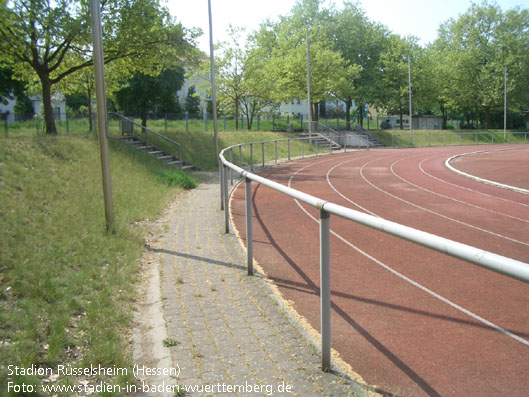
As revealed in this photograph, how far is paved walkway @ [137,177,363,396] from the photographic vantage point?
340cm

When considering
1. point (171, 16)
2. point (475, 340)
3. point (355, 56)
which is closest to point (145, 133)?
point (171, 16)

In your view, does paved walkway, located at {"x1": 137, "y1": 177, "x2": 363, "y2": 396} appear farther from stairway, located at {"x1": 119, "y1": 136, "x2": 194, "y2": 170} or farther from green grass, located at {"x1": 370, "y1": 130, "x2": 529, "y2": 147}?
green grass, located at {"x1": 370, "y1": 130, "x2": 529, "y2": 147}

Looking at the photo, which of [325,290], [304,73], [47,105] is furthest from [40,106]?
[325,290]

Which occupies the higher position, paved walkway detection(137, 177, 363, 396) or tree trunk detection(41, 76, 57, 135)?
tree trunk detection(41, 76, 57, 135)

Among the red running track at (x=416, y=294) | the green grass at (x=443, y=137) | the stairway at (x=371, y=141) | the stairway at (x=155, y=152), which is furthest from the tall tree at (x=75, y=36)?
the green grass at (x=443, y=137)

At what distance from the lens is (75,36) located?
65.2ft

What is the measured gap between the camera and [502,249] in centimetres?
775

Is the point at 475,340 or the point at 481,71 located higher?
the point at 481,71

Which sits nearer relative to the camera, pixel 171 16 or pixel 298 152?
pixel 171 16

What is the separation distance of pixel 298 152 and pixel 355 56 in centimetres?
2902

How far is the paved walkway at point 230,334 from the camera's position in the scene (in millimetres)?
3402

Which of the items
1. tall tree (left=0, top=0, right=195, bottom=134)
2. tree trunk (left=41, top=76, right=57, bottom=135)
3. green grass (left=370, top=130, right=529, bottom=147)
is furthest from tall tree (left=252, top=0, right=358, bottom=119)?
tree trunk (left=41, top=76, right=57, bottom=135)

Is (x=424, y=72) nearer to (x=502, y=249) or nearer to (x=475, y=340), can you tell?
(x=502, y=249)

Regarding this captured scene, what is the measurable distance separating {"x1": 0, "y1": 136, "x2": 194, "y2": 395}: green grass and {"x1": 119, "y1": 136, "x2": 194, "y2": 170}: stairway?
28.5ft
